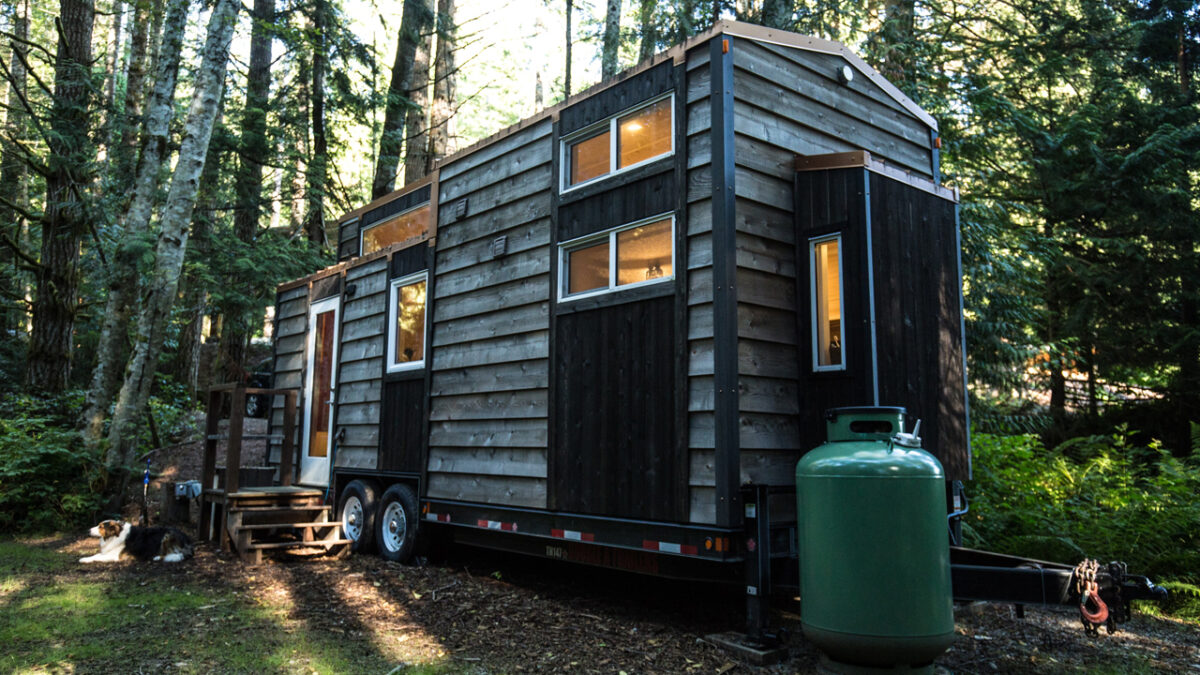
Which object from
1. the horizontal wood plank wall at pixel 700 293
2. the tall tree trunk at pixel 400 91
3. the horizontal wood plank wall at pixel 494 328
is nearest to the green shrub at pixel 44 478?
the horizontal wood plank wall at pixel 494 328

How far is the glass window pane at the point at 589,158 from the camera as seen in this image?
6.09 m

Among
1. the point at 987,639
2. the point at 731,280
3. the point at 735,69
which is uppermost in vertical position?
the point at 735,69

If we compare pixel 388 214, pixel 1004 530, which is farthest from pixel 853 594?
pixel 388 214

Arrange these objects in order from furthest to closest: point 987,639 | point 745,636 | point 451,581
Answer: point 451,581 → point 987,639 → point 745,636

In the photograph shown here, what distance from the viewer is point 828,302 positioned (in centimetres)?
514

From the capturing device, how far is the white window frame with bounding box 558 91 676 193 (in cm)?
551

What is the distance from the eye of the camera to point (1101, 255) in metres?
12.6

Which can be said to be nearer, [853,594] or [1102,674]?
[853,594]

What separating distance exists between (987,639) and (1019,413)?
8.29 meters

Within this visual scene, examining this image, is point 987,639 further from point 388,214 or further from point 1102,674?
point 388,214

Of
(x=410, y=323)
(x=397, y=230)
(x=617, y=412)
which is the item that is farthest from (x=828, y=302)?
(x=397, y=230)

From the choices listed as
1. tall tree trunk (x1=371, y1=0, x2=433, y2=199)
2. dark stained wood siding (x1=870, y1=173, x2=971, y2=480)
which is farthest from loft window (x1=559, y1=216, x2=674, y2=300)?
tall tree trunk (x1=371, y1=0, x2=433, y2=199)

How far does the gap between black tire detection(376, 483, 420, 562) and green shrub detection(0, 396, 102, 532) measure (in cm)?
423

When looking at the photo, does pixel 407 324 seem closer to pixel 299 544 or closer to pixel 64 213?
pixel 299 544
